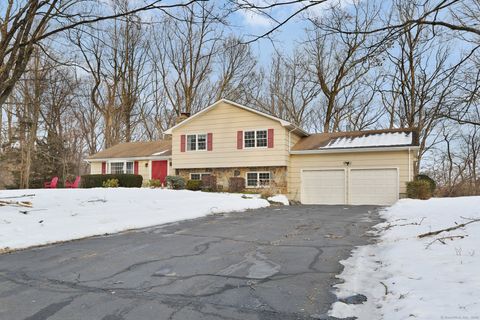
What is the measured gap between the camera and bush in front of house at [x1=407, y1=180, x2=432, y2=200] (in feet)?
55.4

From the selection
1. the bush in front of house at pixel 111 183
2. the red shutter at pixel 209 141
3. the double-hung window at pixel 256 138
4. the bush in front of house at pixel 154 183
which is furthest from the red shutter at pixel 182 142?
the bush in front of house at pixel 111 183

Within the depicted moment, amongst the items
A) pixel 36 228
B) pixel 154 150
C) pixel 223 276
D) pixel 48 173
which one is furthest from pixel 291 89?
pixel 223 276

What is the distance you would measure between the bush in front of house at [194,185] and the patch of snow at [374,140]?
7535mm

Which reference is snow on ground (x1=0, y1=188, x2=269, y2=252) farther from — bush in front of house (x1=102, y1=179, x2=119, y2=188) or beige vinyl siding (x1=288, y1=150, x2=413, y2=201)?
bush in front of house (x1=102, y1=179, x2=119, y2=188)

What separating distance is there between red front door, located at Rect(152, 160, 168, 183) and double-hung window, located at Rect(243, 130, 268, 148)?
6.31 m

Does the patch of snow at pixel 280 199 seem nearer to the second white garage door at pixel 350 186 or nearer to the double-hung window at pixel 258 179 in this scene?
the second white garage door at pixel 350 186

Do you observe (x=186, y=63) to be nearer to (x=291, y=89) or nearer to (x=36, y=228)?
(x=291, y=89)

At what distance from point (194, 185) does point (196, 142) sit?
129 inches

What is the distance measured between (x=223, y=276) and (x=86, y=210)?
274 inches

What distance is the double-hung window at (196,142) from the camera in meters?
23.3

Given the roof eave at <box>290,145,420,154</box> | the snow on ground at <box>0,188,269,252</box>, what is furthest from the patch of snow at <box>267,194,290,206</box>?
the roof eave at <box>290,145,420,154</box>

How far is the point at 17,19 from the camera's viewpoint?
29.8 feet

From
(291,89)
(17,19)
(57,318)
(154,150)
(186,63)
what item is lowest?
(57,318)

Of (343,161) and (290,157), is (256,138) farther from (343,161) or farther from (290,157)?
(343,161)
